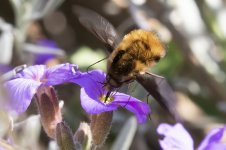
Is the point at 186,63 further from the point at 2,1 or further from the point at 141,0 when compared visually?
the point at 2,1

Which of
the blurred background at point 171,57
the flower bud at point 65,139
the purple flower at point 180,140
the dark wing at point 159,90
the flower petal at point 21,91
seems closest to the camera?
the flower petal at point 21,91

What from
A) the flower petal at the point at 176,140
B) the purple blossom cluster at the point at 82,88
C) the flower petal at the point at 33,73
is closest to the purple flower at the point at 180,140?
the flower petal at the point at 176,140

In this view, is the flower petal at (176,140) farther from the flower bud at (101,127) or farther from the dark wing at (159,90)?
the flower bud at (101,127)

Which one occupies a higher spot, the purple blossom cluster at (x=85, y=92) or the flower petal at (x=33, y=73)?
the purple blossom cluster at (x=85, y=92)

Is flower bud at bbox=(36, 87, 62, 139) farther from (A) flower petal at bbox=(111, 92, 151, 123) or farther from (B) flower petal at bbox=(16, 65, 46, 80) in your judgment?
(A) flower petal at bbox=(111, 92, 151, 123)

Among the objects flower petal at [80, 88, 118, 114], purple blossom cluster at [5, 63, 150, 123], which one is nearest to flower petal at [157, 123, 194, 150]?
purple blossom cluster at [5, 63, 150, 123]

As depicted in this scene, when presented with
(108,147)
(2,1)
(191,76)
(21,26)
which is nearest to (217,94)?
(191,76)

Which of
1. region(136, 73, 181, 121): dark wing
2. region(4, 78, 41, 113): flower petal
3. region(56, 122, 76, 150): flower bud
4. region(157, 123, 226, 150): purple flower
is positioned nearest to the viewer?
region(4, 78, 41, 113): flower petal
